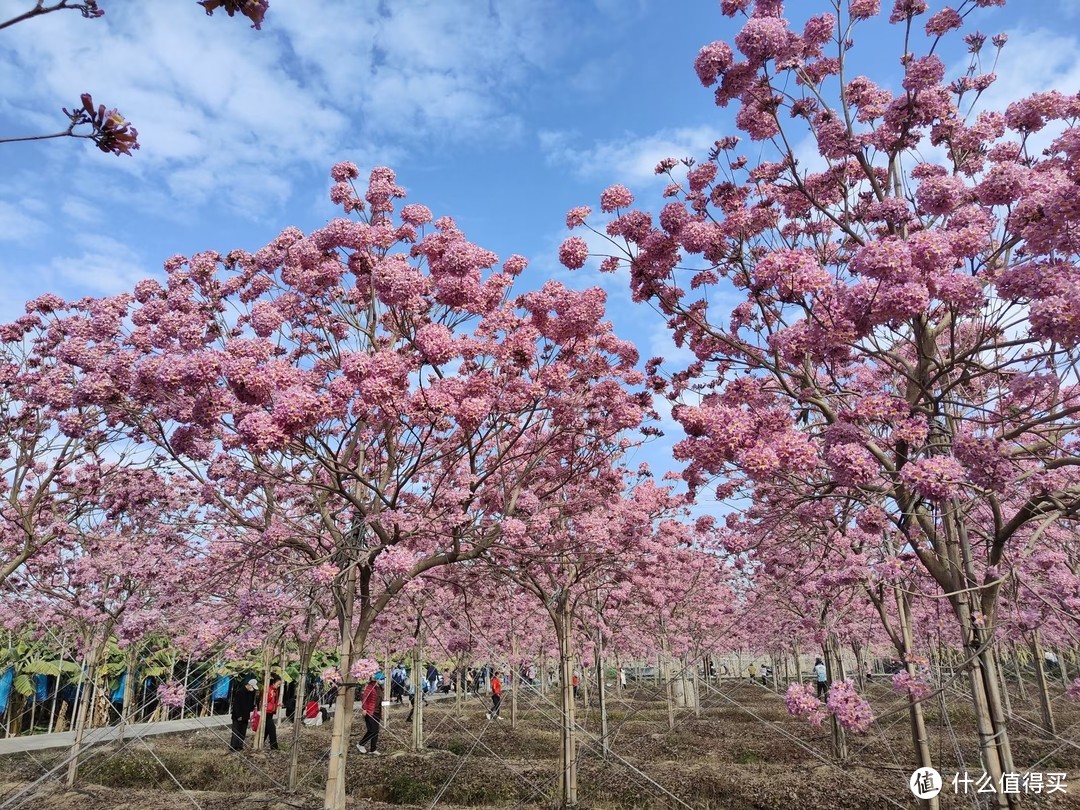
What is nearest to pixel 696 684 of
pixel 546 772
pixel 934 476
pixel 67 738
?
pixel 546 772

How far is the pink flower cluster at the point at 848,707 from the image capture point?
5.41 meters

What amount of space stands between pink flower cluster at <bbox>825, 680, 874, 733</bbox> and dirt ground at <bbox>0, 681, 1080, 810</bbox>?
255cm

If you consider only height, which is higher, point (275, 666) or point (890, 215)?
point (890, 215)

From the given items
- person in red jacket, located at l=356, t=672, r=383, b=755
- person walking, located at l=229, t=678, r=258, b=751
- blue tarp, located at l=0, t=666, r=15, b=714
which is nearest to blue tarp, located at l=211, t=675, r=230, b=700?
blue tarp, located at l=0, t=666, r=15, b=714

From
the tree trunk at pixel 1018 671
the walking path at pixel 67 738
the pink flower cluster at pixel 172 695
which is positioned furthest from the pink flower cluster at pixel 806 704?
the tree trunk at pixel 1018 671

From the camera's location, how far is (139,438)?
28.5 ft

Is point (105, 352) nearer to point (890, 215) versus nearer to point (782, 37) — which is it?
point (782, 37)

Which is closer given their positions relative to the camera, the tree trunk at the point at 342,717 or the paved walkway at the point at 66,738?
the tree trunk at the point at 342,717

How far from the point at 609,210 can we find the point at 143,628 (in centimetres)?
907

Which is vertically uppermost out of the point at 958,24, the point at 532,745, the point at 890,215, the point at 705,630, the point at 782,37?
the point at 958,24

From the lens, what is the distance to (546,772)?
12781 millimetres

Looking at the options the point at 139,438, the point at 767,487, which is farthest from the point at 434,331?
the point at 139,438

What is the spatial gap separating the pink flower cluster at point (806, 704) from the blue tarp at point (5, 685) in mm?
29971
